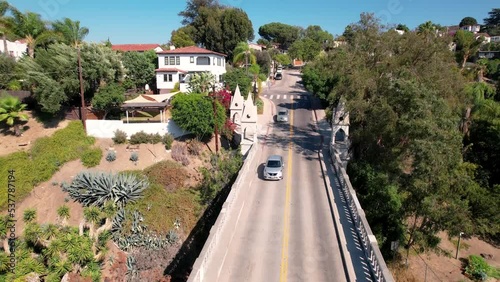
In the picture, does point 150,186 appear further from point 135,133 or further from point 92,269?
point 92,269

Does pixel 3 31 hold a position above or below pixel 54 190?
above

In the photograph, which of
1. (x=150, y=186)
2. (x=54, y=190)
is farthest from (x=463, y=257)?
(x=54, y=190)

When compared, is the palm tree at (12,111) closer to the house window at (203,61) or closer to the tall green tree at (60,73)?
the tall green tree at (60,73)

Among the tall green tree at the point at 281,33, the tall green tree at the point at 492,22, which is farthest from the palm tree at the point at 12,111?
the tall green tree at the point at 492,22

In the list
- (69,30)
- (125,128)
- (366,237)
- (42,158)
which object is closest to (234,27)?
(69,30)

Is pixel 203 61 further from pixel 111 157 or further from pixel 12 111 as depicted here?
pixel 12 111

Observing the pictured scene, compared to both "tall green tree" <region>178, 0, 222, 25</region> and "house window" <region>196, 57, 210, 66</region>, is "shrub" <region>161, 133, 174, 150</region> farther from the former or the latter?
"tall green tree" <region>178, 0, 222, 25</region>

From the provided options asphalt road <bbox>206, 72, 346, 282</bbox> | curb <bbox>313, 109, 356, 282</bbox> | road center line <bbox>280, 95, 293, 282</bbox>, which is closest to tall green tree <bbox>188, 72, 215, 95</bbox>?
asphalt road <bbox>206, 72, 346, 282</bbox>
